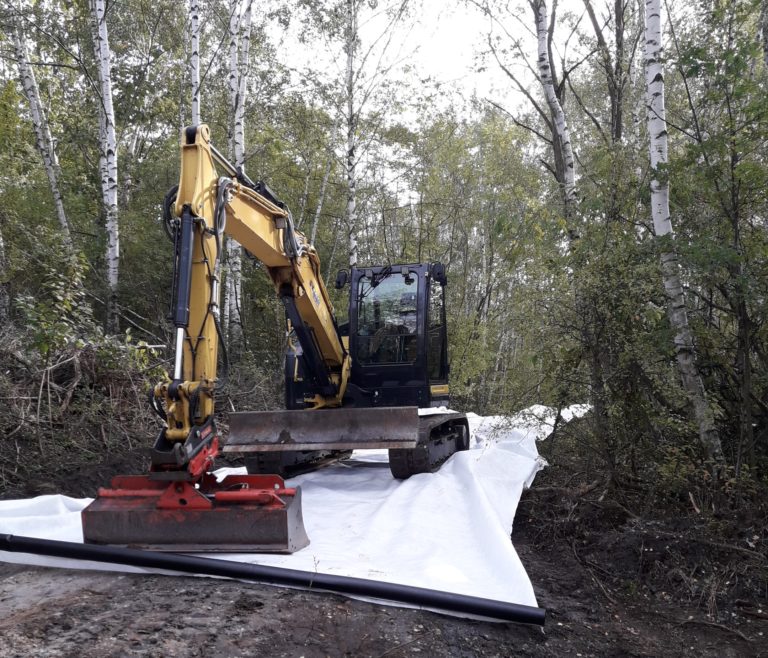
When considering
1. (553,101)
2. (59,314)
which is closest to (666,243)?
(553,101)

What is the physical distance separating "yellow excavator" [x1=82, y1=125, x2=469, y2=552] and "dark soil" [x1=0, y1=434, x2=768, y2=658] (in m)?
0.47

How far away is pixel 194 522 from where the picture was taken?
4.38 metres

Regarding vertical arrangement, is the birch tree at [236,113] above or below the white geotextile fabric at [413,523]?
above

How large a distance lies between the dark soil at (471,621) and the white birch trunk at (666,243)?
2.50ft

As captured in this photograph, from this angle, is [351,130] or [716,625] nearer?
[716,625]

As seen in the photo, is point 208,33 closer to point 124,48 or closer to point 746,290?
point 124,48

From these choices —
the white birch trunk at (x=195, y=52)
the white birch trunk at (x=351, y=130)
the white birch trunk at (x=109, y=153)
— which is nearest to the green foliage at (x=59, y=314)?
the white birch trunk at (x=109, y=153)

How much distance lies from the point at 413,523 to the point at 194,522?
1709mm

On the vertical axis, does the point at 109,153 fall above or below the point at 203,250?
above

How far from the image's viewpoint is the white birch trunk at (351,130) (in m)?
13.3

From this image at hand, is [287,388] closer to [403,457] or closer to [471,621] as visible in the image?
[403,457]

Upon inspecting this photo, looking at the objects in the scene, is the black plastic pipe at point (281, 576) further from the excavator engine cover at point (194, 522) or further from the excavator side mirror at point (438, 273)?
the excavator side mirror at point (438, 273)

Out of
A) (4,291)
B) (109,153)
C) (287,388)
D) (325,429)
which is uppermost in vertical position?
(109,153)

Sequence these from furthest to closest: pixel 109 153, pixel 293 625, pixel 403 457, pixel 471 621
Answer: pixel 109 153 < pixel 403 457 < pixel 471 621 < pixel 293 625
